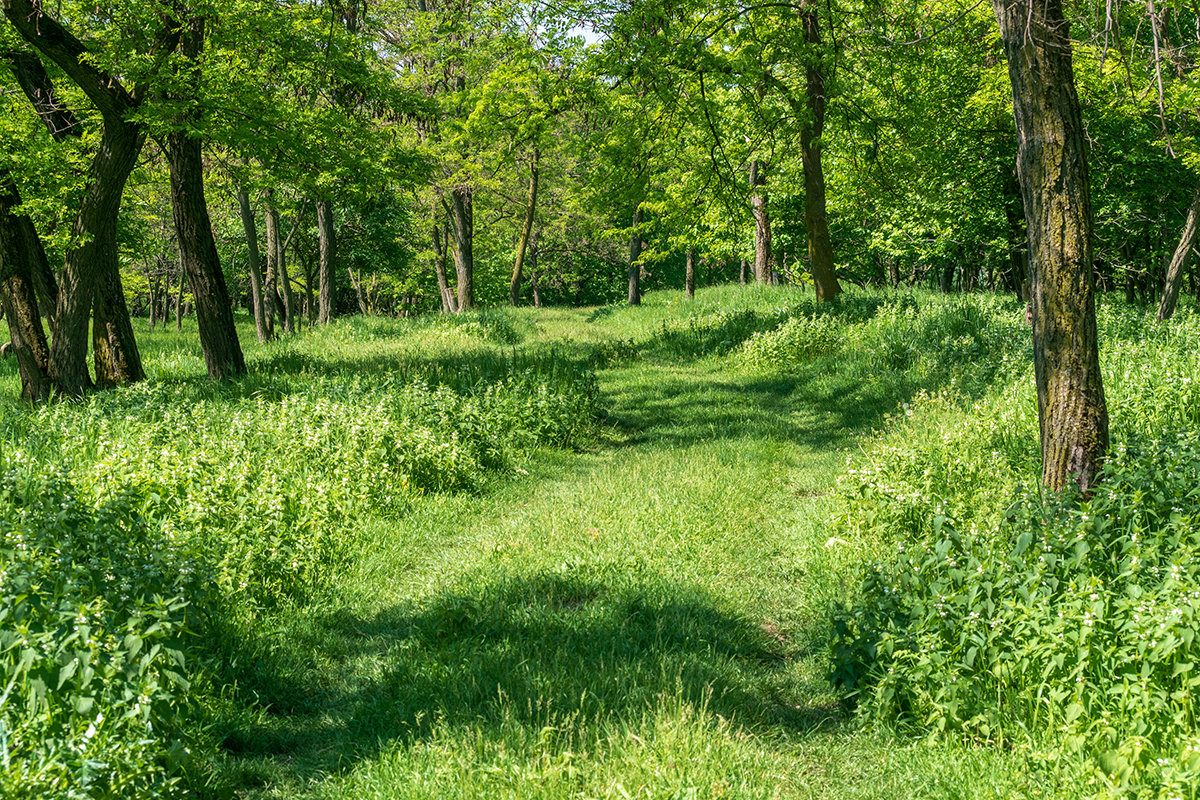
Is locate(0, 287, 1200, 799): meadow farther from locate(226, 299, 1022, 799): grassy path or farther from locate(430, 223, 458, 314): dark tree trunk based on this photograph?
locate(430, 223, 458, 314): dark tree trunk

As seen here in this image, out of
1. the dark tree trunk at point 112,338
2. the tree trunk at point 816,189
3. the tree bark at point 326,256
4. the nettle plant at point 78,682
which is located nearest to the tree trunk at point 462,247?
the tree bark at point 326,256

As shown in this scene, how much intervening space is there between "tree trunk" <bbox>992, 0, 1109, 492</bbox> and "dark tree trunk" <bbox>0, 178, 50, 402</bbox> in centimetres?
1247

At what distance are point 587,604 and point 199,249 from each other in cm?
947

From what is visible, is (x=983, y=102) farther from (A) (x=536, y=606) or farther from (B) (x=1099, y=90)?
(A) (x=536, y=606)

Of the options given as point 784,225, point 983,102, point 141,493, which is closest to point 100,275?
point 141,493

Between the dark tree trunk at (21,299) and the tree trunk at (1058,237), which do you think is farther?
the dark tree trunk at (21,299)

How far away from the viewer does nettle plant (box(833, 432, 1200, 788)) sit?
10.6 feet

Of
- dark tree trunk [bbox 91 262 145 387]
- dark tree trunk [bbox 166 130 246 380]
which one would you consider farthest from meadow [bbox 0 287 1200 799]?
dark tree trunk [bbox 91 262 145 387]

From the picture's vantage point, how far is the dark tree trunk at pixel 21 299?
11312 millimetres

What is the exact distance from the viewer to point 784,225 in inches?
1114

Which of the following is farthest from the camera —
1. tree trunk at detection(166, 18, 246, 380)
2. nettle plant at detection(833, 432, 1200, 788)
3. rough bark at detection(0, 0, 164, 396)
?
tree trunk at detection(166, 18, 246, 380)

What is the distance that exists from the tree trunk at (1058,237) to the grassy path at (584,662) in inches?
70.1

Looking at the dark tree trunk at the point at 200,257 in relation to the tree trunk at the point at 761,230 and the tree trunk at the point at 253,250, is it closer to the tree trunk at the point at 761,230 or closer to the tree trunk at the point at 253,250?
the tree trunk at the point at 253,250

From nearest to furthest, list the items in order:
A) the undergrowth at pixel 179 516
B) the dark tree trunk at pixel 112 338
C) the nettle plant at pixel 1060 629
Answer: the undergrowth at pixel 179 516 < the nettle plant at pixel 1060 629 < the dark tree trunk at pixel 112 338
